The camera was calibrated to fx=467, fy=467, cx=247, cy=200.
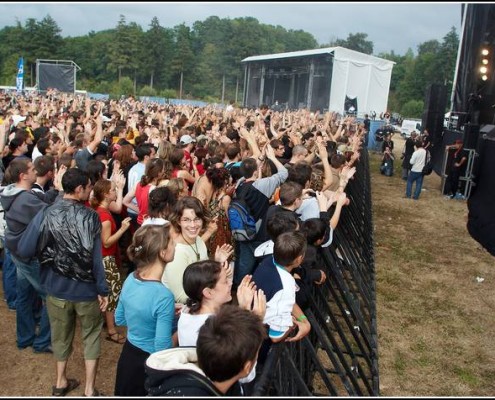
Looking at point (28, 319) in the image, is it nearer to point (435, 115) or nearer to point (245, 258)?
point (245, 258)

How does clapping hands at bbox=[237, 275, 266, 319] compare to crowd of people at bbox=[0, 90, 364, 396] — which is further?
clapping hands at bbox=[237, 275, 266, 319]

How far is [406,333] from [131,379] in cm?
395

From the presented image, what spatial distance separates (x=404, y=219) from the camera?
11672 mm

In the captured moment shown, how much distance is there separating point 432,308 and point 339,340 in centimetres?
191

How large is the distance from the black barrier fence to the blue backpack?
0.83 meters

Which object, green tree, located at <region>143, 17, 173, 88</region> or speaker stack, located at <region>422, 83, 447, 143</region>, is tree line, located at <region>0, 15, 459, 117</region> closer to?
green tree, located at <region>143, 17, 173, 88</region>

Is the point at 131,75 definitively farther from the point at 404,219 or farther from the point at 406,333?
the point at 406,333

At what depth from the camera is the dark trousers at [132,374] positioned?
2889 mm

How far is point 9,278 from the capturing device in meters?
4.95

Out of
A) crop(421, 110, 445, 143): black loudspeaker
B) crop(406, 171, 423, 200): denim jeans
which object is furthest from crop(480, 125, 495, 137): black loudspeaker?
crop(421, 110, 445, 143): black loudspeaker

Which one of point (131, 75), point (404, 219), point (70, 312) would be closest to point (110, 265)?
point (70, 312)

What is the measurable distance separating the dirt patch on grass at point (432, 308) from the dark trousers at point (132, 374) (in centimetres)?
261

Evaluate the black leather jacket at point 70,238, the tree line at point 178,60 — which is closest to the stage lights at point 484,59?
the black leather jacket at point 70,238

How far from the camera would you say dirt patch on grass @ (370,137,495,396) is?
482 centimetres
